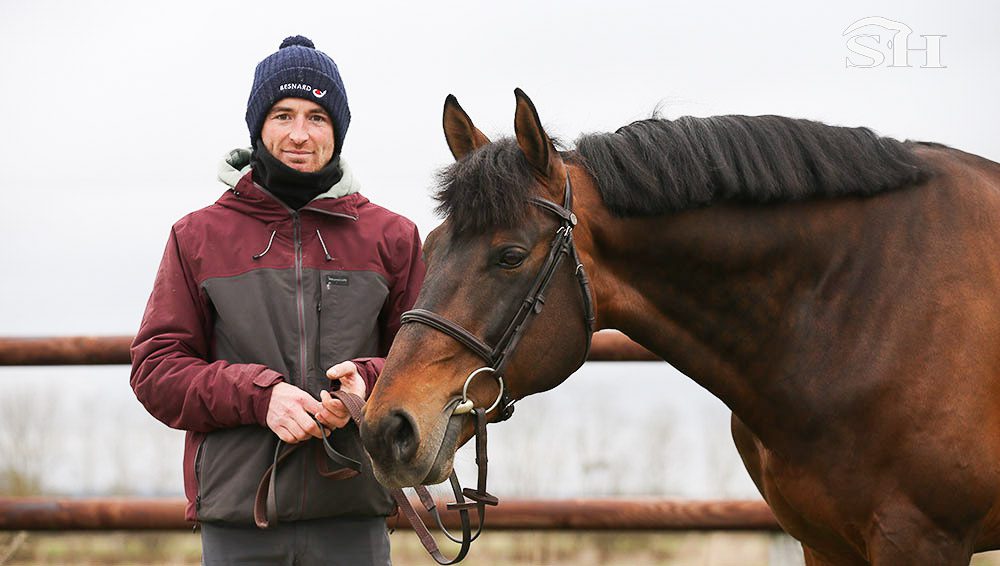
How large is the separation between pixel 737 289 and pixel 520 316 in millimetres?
641

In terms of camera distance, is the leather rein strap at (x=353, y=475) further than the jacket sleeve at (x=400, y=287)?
No

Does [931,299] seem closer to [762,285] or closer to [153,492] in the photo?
[762,285]

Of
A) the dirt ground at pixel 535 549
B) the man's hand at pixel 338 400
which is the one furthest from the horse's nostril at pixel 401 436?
the dirt ground at pixel 535 549

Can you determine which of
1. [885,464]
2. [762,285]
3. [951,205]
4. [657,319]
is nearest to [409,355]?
[657,319]

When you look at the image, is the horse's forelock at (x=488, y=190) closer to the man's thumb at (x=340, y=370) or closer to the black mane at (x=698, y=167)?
the black mane at (x=698, y=167)

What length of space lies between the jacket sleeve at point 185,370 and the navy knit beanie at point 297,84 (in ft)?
1.30

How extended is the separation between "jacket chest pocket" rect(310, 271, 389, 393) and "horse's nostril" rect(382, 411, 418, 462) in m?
0.43

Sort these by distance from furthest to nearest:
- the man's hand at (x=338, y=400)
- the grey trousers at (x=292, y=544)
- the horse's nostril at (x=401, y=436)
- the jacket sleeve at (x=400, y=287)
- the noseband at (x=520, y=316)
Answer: the jacket sleeve at (x=400, y=287), the grey trousers at (x=292, y=544), the man's hand at (x=338, y=400), the noseband at (x=520, y=316), the horse's nostril at (x=401, y=436)

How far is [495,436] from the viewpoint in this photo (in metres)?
4.59

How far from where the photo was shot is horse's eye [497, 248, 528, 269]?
2475mm

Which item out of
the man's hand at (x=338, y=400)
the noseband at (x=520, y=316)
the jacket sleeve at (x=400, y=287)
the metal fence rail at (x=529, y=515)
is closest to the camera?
the noseband at (x=520, y=316)

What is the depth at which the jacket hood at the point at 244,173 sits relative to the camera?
9.13 ft

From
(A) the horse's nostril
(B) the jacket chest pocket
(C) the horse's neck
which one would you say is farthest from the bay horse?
(B) the jacket chest pocket

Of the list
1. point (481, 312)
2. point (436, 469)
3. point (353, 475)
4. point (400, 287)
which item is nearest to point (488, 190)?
point (481, 312)
